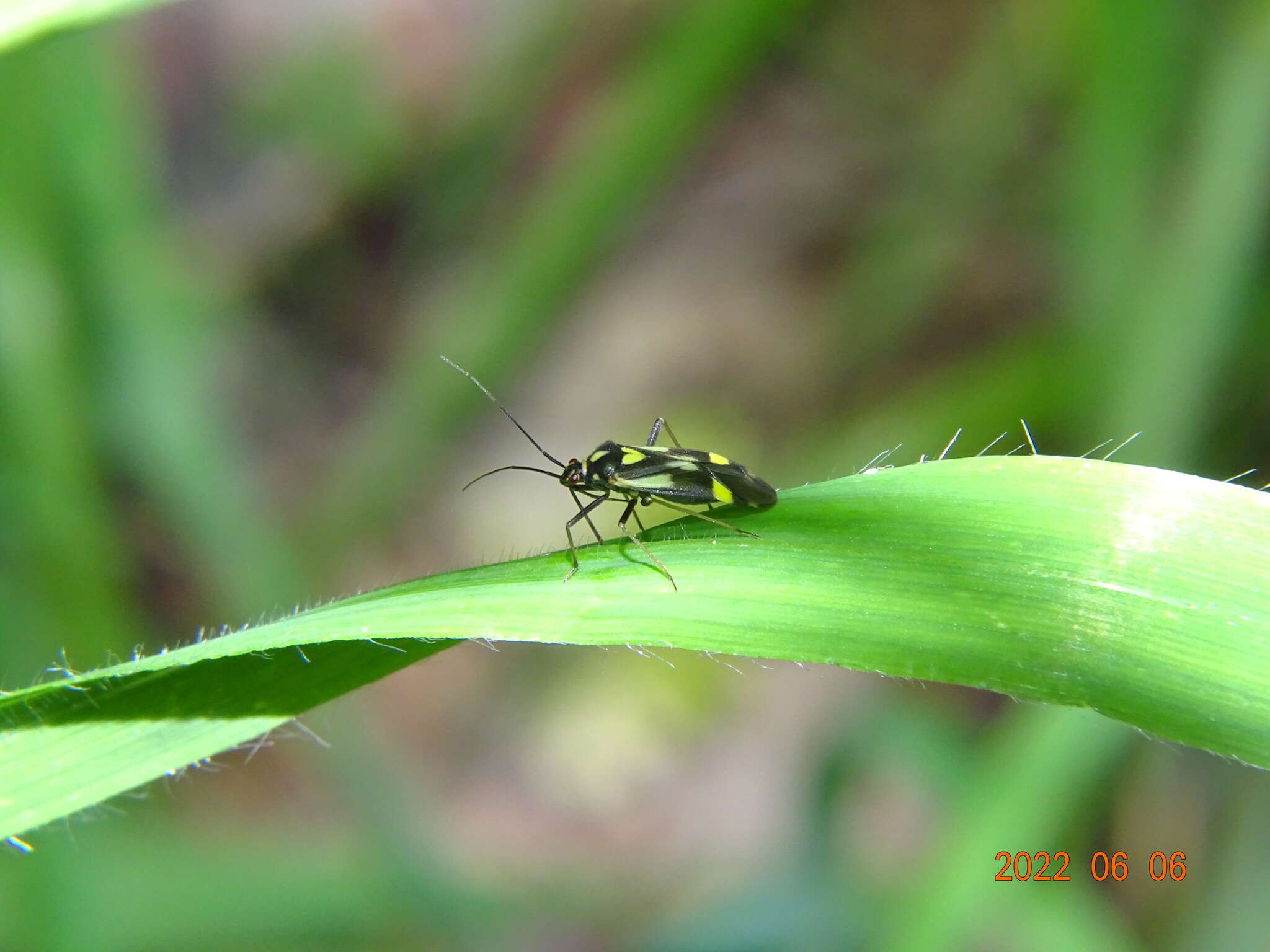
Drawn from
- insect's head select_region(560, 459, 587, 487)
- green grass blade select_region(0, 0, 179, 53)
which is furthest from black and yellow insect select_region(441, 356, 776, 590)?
green grass blade select_region(0, 0, 179, 53)

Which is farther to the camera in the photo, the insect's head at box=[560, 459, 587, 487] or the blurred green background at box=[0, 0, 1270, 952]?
the blurred green background at box=[0, 0, 1270, 952]

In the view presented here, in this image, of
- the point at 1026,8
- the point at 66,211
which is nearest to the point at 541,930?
the point at 66,211

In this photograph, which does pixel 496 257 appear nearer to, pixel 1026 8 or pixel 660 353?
pixel 660 353
